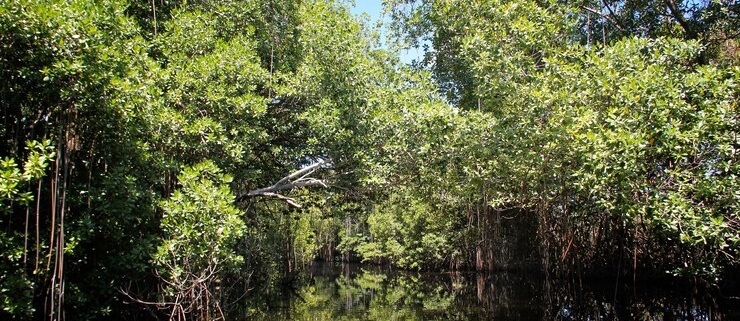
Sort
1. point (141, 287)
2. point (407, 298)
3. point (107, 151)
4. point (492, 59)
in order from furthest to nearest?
point (407, 298) < point (492, 59) < point (141, 287) < point (107, 151)

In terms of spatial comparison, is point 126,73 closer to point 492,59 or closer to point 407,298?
point 492,59

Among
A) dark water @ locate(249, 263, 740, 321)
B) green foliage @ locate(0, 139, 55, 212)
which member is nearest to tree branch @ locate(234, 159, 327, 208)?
dark water @ locate(249, 263, 740, 321)

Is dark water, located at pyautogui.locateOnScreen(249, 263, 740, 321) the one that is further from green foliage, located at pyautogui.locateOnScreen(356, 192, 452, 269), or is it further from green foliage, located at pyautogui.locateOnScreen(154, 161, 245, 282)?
green foliage, located at pyautogui.locateOnScreen(356, 192, 452, 269)

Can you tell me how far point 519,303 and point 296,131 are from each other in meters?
5.88

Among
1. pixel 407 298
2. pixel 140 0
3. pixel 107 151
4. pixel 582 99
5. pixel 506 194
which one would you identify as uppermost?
pixel 140 0

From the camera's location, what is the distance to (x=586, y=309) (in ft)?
28.2

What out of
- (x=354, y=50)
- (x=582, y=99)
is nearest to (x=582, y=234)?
(x=582, y=99)

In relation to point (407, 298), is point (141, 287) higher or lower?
higher

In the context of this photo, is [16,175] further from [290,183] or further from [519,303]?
[519,303]

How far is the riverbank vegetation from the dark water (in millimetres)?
825

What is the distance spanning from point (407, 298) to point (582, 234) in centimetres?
445

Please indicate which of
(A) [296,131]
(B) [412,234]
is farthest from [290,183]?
(B) [412,234]

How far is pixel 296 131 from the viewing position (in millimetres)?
8344

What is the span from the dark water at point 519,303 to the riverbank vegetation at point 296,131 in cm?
83
